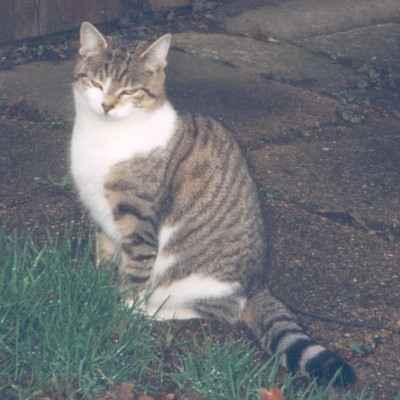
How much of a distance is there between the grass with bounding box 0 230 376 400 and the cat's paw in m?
0.05

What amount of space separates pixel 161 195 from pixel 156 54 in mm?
551

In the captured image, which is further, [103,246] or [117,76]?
[103,246]

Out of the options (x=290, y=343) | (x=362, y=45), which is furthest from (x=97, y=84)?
(x=362, y=45)

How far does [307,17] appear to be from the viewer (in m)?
7.05

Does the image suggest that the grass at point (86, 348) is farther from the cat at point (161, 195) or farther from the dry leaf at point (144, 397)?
the cat at point (161, 195)

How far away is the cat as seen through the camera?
352 cm

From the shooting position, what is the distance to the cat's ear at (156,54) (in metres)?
3.56

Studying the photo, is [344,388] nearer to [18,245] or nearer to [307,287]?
[307,287]

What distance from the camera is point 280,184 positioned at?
4594 millimetres

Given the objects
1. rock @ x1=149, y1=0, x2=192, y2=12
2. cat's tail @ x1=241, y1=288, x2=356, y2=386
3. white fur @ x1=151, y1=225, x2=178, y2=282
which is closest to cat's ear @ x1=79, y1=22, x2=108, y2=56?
white fur @ x1=151, y1=225, x2=178, y2=282

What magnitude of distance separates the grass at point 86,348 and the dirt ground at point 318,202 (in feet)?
1.30

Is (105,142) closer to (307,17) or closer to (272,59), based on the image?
(272,59)

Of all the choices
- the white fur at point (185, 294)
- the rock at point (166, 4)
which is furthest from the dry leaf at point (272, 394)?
the rock at point (166, 4)

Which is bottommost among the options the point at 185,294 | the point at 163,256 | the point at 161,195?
the point at 185,294
